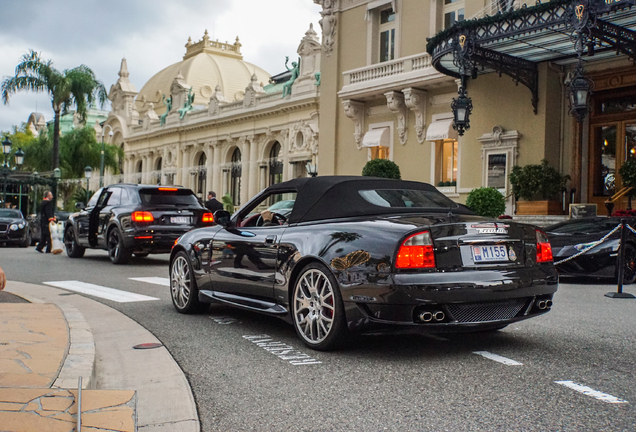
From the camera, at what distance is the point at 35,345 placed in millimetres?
5203

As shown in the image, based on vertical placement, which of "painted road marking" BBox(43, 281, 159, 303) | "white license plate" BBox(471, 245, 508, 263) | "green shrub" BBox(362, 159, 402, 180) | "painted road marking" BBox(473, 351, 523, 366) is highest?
"green shrub" BBox(362, 159, 402, 180)

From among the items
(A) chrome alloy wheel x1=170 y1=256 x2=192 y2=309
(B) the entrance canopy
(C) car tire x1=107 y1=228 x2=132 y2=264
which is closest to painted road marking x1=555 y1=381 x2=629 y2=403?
(A) chrome alloy wheel x1=170 y1=256 x2=192 y2=309

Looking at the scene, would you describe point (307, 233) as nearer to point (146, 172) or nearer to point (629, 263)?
point (629, 263)

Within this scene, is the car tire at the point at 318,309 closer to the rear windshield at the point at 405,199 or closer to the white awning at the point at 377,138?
the rear windshield at the point at 405,199

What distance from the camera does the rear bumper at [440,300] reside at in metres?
4.82

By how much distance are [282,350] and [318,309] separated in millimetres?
490

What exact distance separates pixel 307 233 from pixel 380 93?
21043 millimetres

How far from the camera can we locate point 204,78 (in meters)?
68.7

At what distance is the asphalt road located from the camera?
3676 millimetres

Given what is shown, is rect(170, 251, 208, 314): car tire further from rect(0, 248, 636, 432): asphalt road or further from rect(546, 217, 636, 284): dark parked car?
rect(546, 217, 636, 284): dark parked car

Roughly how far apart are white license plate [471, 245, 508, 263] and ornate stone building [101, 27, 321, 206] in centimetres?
3421

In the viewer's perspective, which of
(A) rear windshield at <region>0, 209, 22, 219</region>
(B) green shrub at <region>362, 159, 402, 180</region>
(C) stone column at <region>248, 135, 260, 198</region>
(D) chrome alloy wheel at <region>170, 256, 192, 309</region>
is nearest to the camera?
(D) chrome alloy wheel at <region>170, 256, 192, 309</region>

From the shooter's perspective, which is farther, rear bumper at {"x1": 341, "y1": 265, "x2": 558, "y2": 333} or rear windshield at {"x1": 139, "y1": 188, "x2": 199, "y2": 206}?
rear windshield at {"x1": 139, "y1": 188, "x2": 199, "y2": 206}

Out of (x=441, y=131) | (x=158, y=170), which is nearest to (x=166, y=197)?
(x=441, y=131)
